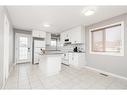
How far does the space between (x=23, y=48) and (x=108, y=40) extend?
5.03m

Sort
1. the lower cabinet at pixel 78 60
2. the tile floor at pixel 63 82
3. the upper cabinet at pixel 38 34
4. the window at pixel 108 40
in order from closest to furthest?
the tile floor at pixel 63 82
the window at pixel 108 40
the lower cabinet at pixel 78 60
the upper cabinet at pixel 38 34

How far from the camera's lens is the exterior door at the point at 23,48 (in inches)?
200

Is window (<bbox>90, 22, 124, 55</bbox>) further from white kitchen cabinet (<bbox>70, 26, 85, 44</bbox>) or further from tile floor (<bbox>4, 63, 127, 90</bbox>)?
tile floor (<bbox>4, 63, 127, 90</bbox>)

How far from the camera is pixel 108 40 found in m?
3.51

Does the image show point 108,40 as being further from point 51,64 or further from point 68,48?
point 68,48

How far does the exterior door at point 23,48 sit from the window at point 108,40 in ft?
13.6

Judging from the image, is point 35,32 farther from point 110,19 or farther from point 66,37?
point 110,19


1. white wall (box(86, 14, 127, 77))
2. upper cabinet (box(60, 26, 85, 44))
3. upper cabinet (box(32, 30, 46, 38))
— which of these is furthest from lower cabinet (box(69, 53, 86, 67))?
Result: upper cabinet (box(32, 30, 46, 38))

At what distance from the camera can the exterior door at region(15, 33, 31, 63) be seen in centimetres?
509

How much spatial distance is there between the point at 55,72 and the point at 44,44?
9.68 feet

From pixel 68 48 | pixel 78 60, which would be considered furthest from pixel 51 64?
pixel 68 48

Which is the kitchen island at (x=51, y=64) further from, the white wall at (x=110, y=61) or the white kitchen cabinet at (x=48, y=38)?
the white kitchen cabinet at (x=48, y=38)

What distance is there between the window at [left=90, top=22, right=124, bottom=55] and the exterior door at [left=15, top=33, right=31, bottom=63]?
4145 mm

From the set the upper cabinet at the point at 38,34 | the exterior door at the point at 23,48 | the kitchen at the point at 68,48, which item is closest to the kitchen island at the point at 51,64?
the kitchen at the point at 68,48
